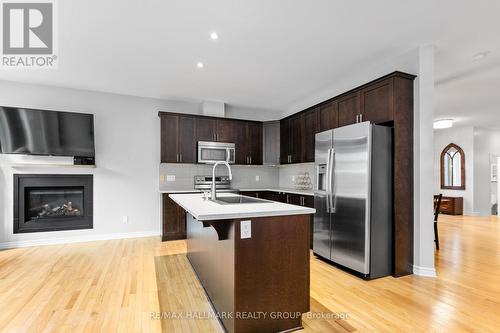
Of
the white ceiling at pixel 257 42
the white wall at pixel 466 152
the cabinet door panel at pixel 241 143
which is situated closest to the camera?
the white ceiling at pixel 257 42

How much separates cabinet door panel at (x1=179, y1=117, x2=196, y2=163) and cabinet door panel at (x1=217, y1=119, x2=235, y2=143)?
1.71ft

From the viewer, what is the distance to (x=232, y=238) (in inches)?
72.8

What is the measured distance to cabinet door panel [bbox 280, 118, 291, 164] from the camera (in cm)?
534

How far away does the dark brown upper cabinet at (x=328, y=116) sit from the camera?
3.85 m

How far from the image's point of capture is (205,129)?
5195 millimetres

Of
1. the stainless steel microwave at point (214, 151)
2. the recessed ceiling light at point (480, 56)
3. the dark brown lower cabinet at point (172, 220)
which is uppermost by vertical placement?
the recessed ceiling light at point (480, 56)

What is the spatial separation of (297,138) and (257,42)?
2360mm

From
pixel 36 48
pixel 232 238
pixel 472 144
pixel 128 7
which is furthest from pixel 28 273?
pixel 472 144

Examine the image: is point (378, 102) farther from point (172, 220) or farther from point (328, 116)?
point (172, 220)

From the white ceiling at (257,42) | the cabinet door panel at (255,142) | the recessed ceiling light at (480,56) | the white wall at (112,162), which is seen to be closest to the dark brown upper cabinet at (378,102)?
the white ceiling at (257,42)

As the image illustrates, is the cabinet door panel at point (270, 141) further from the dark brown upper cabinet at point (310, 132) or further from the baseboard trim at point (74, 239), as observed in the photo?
the baseboard trim at point (74, 239)

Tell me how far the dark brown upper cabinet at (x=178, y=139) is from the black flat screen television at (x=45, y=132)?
4.00 ft

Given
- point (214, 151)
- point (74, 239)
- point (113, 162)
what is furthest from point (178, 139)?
point (74, 239)

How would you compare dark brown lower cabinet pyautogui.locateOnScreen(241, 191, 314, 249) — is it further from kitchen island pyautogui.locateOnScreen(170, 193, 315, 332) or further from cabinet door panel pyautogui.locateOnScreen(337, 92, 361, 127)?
kitchen island pyautogui.locateOnScreen(170, 193, 315, 332)
